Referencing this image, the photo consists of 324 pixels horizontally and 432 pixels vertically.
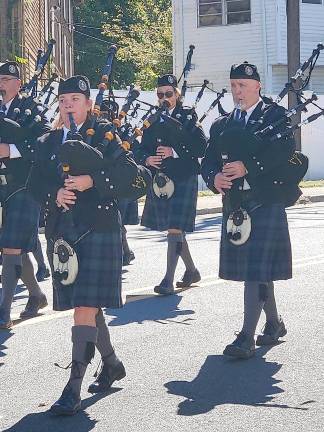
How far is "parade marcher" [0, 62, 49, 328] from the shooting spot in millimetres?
7781

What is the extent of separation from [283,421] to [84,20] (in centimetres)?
4055

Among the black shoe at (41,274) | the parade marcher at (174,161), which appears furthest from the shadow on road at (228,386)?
the black shoe at (41,274)

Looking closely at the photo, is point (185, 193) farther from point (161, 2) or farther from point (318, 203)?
point (161, 2)

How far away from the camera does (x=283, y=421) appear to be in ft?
17.6

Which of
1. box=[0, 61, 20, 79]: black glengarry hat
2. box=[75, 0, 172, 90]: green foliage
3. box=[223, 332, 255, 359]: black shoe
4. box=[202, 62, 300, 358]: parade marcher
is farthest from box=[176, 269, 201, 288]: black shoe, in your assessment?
box=[75, 0, 172, 90]: green foliage

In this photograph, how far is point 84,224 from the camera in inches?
227

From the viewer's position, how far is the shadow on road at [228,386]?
225 inches

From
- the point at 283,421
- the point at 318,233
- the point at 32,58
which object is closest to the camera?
the point at 283,421

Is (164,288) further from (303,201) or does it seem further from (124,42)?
(124,42)

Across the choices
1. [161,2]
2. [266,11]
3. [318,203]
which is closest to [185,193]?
[318,203]

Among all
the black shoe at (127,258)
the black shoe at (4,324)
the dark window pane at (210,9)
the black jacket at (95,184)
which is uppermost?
the dark window pane at (210,9)

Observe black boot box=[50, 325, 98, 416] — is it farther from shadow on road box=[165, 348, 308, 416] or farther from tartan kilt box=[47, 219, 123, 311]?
shadow on road box=[165, 348, 308, 416]

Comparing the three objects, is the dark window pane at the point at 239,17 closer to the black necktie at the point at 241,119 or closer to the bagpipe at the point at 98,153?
the black necktie at the point at 241,119

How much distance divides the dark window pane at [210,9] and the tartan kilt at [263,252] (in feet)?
79.1
